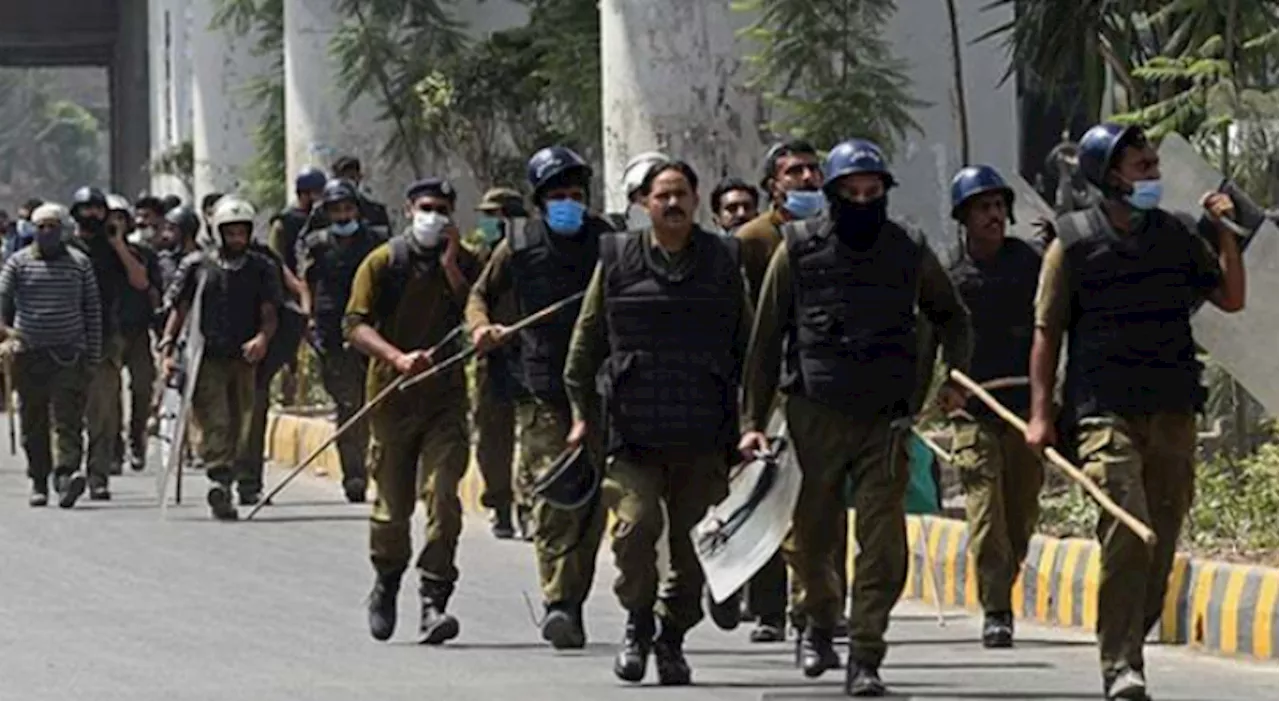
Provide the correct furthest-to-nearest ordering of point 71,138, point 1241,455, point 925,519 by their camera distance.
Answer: point 71,138 < point 1241,455 < point 925,519

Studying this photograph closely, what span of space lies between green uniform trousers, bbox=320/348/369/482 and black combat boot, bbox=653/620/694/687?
9113 millimetres

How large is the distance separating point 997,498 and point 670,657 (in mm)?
1962

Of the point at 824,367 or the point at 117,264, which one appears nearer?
the point at 824,367

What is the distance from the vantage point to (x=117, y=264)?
2173 centimetres

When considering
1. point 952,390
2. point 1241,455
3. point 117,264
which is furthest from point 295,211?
point 952,390

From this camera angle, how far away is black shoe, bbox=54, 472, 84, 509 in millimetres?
20531

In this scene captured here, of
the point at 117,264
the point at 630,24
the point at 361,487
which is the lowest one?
the point at 361,487

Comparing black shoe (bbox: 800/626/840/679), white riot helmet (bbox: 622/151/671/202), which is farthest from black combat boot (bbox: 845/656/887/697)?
white riot helmet (bbox: 622/151/671/202)

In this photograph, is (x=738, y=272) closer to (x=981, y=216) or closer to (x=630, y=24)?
(x=981, y=216)

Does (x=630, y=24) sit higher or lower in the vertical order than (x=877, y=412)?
higher

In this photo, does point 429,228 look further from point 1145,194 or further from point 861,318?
point 1145,194

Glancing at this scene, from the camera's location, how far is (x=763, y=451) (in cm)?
1145

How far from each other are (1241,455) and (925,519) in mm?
1916

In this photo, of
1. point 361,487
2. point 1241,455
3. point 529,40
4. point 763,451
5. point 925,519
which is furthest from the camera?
point 529,40
